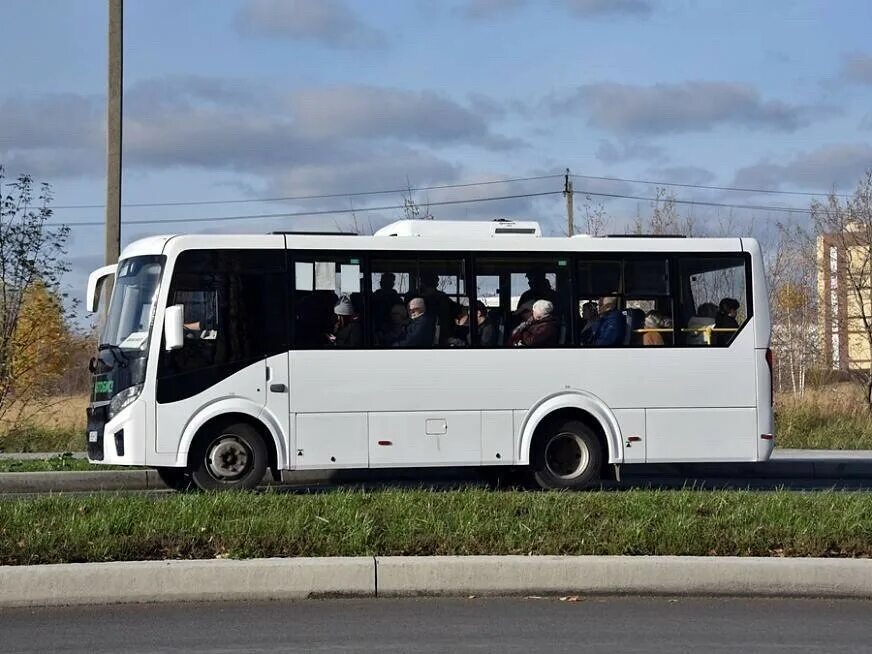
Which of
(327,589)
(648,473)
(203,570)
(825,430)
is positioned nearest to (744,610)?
(327,589)

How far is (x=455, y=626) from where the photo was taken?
7.37 meters

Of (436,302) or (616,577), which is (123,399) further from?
(616,577)

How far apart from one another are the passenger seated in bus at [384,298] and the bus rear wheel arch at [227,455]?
6.07 feet

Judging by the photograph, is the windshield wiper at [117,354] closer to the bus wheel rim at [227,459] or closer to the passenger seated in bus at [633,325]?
the bus wheel rim at [227,459]

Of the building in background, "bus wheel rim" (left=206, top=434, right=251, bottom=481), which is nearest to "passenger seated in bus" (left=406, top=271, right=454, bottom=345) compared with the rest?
"bus wheel rim" (left=206, top=434, right=251, bottom=481)

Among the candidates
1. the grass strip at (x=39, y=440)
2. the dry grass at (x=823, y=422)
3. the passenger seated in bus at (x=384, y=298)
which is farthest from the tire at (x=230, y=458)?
the dry grass at (x=823, y=422)

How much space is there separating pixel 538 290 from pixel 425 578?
726cm

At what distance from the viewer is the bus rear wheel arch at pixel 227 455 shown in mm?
14148

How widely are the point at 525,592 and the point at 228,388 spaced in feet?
21.8

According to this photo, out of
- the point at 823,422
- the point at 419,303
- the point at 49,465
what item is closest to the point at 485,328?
the point at 419,303

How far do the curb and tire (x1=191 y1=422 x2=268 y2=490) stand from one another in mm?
5902

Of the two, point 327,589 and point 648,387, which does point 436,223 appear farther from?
point 327,589

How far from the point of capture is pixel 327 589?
812 centimetres

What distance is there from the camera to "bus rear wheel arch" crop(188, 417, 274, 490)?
14.1m
